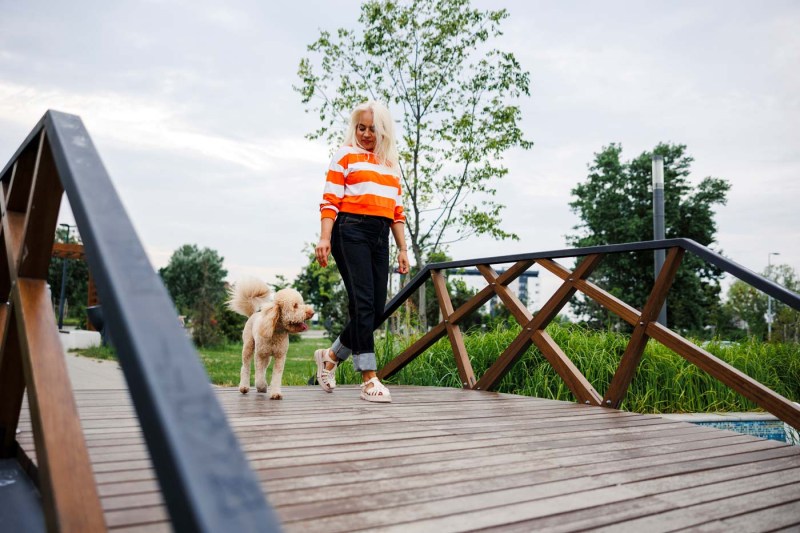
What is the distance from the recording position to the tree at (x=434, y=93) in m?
10.7

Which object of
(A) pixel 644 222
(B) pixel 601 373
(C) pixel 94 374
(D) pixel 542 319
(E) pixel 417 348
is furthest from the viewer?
(A) pixel 644 222

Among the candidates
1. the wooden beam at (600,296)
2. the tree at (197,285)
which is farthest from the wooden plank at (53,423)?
the tree at (197,285)

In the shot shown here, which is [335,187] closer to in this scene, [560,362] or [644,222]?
[560,362]

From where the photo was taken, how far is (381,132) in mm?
3467

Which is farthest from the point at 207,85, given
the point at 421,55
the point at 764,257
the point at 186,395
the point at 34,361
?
the point at 764,257

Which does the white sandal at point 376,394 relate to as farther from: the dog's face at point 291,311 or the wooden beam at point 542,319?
the wooden beam at point 542,319

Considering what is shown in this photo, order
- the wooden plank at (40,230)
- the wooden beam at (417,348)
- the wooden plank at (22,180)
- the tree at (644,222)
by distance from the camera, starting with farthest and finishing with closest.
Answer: the tree at (644,222), the wooden beam at (417,348), the wooden plank at (22,180), the wooden plank at (40,230)

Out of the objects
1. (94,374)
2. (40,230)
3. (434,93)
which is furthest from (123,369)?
(434,93)

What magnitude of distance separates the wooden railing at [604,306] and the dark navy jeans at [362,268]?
749mm

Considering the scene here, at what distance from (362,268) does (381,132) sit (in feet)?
2.53

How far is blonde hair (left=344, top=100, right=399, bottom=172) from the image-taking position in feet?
11.4

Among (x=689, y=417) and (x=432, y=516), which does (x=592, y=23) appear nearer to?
(x=689, y=417)

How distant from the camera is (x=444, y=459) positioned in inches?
84.2

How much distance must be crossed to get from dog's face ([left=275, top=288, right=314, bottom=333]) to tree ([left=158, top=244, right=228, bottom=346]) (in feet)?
35.3
